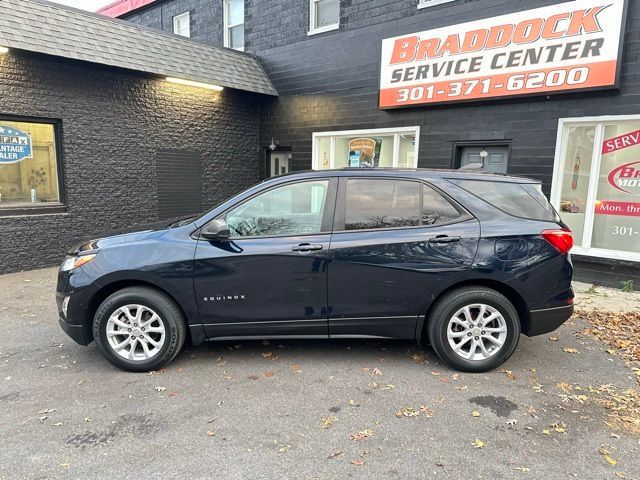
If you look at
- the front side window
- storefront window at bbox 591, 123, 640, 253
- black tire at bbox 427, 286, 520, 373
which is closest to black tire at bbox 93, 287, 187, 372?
the front side window

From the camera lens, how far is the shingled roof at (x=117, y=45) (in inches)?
276

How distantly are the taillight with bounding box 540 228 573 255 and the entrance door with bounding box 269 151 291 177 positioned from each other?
7.91 meters

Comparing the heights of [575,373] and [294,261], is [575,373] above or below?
Result: below

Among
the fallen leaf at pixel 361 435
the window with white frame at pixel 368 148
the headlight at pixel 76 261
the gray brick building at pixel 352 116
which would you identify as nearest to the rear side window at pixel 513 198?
the fallen leaf at pixel 361 435

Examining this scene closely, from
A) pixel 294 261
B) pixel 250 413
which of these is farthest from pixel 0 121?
pixel 250 413

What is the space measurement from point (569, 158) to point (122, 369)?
7.02 m

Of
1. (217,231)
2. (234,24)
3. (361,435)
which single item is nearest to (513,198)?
(361,435)

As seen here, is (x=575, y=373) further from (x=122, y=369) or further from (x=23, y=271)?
(x=23, y=271)

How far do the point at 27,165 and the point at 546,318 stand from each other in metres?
8.20

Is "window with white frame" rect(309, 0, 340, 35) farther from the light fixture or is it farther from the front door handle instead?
the front door handle

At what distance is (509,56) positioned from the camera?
7234mm

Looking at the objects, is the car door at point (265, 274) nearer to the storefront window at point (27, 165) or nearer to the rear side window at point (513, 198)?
the rear side window at point (513, 198)

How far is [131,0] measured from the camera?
49.5ft

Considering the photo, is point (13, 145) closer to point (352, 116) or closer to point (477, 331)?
point (352, 116)
